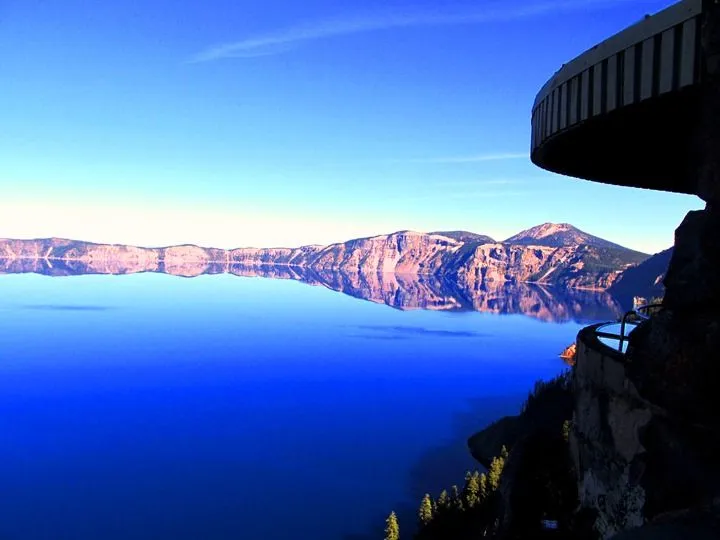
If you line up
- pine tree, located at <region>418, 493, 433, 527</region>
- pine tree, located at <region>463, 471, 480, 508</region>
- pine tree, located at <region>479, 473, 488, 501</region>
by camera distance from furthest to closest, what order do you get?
pine tree, located at <region>418, 493, 433, 527</region>, pine tree, located at <region>463, 471, 480, 508</region>, pine tree, located at <region>479, 473, 488, 501</region>

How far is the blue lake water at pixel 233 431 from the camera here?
230 ft

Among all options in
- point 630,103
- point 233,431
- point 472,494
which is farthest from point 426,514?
point 630,103

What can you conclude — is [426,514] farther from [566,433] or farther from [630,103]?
[630,103]

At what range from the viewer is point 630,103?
4.75 m

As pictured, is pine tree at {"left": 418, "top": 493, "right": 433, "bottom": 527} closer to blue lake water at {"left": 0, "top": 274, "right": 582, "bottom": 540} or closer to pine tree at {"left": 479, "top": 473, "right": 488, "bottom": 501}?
pine tree at {"left": 479, "top": 473, "right": 488, "bottom": 501}

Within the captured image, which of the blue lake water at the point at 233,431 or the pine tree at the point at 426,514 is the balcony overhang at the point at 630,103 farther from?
the blue lake water at the point at 233,431

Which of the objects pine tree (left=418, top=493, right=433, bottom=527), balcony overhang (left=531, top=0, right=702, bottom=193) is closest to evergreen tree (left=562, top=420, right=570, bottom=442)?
balcony overhang (left=531, top=0, right=702, bottom=193)

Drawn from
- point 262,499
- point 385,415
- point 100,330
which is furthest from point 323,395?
point 100,330

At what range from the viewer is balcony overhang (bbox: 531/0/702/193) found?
4328 millimetres

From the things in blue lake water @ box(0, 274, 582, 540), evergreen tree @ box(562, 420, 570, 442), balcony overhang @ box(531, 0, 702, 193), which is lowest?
blue lake water @ box(0, 274, 582, 540)

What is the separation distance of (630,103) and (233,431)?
99541 mm

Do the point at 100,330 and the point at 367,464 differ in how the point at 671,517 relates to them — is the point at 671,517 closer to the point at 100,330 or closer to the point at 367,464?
the point at 367,464

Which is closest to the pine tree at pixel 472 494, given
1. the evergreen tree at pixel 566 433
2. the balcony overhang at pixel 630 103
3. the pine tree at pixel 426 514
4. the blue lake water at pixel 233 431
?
the pine tree at pixel 426 514

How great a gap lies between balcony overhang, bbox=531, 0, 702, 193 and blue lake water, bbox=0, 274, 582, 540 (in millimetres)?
71030
